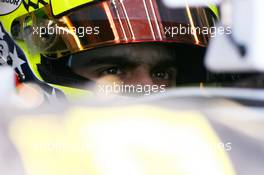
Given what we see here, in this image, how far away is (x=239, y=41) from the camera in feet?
3.28

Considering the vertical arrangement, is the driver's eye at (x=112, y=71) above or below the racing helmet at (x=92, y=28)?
below

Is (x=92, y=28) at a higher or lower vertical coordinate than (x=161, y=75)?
higher

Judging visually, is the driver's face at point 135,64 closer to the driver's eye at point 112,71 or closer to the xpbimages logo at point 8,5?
the driver's eye at point 112,71

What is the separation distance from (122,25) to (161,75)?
0.16m

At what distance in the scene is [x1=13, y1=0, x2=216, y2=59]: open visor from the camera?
0.98m

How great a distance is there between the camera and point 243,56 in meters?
1.00

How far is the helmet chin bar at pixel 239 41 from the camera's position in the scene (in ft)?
3.22

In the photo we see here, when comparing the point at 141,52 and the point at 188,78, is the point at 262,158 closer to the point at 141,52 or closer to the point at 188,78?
the point at 188,78

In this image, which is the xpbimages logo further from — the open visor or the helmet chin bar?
the helmet chin bar

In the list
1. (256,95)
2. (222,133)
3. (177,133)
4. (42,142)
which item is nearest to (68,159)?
(42,142)

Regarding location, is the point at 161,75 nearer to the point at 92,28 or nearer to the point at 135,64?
the point at 135,64

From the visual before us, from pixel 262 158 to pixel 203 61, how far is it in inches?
12.3

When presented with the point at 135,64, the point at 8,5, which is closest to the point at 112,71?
the point at 135,64

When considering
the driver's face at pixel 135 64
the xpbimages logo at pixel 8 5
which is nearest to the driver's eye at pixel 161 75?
the driver's face at pixel 135 64
